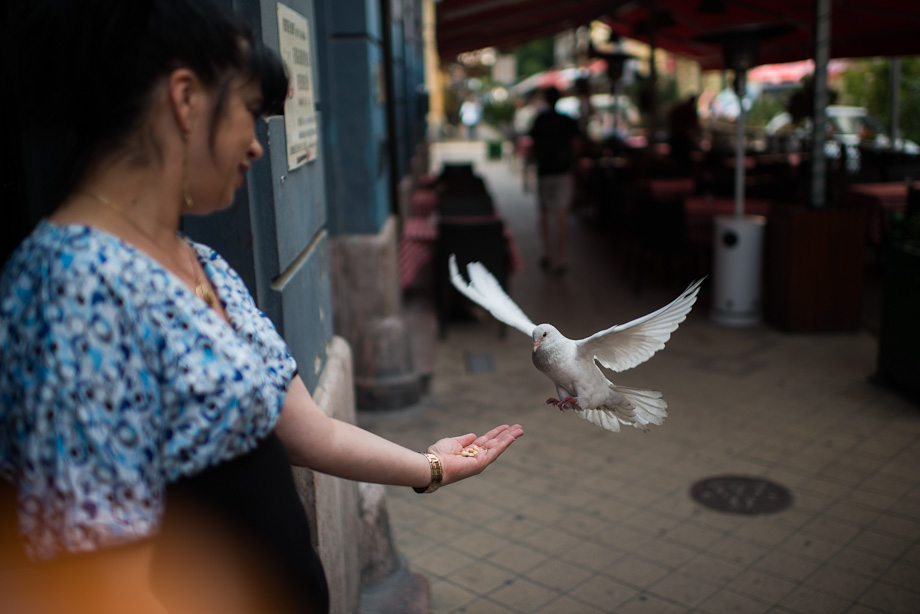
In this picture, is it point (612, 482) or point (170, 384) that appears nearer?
point (170, 384)

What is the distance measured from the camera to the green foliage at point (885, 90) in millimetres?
14715

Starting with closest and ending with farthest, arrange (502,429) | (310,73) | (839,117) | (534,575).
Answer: (502,429), (310,73), (534,575), (839,117)

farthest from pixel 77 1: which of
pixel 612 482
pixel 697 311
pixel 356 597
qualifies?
pixel 697 311

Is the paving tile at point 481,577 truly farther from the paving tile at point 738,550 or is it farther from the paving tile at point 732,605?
the paving tile at point 738,550

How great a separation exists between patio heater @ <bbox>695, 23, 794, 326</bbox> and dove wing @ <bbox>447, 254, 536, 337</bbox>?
6172mm

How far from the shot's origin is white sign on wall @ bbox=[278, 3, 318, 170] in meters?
2.51

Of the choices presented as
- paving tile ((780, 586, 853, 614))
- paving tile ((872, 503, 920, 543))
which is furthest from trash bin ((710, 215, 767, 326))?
paving tile ((780, 586, 853, 614))

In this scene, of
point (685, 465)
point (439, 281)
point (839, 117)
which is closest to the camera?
point (685, 465)

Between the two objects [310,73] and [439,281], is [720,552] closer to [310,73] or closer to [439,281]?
[310,73]

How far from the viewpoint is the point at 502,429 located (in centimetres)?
198

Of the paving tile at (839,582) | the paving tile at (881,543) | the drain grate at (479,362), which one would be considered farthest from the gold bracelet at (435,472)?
the drain grate at (479,362)

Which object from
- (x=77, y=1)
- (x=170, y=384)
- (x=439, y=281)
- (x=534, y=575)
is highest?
(x=77, y=1)

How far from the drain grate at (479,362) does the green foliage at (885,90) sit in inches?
427

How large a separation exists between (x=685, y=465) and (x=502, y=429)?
3.25 meters
